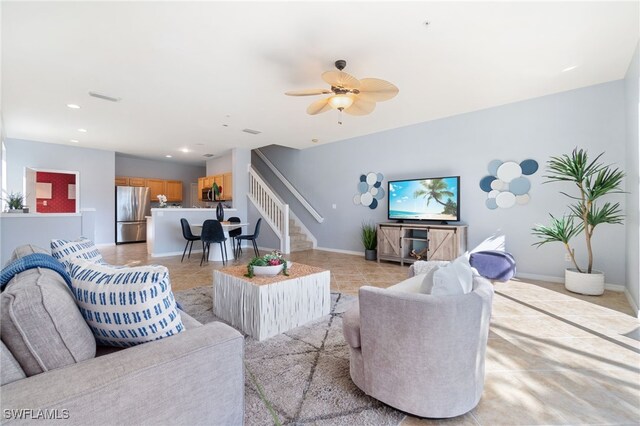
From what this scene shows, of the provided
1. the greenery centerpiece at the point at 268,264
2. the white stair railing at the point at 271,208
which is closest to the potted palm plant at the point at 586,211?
the greenery centerpiece at the point at 268,264

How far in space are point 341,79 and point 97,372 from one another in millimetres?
2564

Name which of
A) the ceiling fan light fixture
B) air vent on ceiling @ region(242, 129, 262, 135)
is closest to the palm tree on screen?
the ceiling fan light fixture

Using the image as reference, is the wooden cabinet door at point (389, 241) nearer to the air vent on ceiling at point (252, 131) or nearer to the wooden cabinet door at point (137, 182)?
the air vent on ceiling at point (252, 131)

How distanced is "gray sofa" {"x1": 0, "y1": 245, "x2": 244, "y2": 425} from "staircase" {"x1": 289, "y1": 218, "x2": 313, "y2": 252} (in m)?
5.86

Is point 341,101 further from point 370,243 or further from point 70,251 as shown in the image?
point 370,243

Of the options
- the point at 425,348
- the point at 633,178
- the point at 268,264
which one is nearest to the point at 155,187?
the point at 268,264

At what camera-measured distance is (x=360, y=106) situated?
311 cm

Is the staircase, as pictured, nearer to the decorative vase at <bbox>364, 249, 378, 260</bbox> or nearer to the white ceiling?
the decorative vase at <bbox>364, 249, 378, 260</bbox>

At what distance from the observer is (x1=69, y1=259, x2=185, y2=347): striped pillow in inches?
41.2

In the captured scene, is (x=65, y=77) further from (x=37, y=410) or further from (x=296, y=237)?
(x=296, y=237)

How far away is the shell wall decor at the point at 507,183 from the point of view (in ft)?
13.8

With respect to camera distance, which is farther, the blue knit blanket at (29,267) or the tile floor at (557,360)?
the tile floor at (557,360)

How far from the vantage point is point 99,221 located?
25.0ft

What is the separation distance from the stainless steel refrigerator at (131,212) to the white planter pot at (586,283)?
9.75 meters
